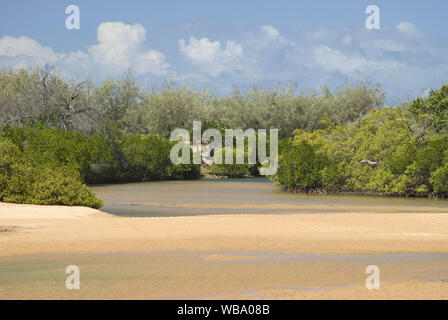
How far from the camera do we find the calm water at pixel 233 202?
84.5ft

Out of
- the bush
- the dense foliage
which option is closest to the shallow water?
the bush

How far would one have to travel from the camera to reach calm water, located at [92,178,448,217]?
2577cm

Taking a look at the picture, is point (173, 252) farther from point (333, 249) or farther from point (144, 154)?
point (144, 154)

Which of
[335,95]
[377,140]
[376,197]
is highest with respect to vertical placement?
[335,95]

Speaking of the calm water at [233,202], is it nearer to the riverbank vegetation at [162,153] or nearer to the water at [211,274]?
the riverbank vegetation at [162,153]

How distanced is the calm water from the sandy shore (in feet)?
13.9

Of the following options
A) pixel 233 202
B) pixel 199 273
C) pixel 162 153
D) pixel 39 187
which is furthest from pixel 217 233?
pixel 162 153

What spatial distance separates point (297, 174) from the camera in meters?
35.9

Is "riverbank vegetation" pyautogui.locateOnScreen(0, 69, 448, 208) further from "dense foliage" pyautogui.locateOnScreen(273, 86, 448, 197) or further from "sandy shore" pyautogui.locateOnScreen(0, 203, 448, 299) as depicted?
"sandy shore" pyautogui.locateOnScreen(0, 203, 448, 299)

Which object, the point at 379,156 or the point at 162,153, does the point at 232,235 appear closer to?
the point at 379,156

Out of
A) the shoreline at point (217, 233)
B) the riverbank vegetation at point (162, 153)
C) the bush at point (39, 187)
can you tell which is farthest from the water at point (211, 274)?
the riverbank vegetation at point (162, 153)

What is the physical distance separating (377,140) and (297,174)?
179 inches
